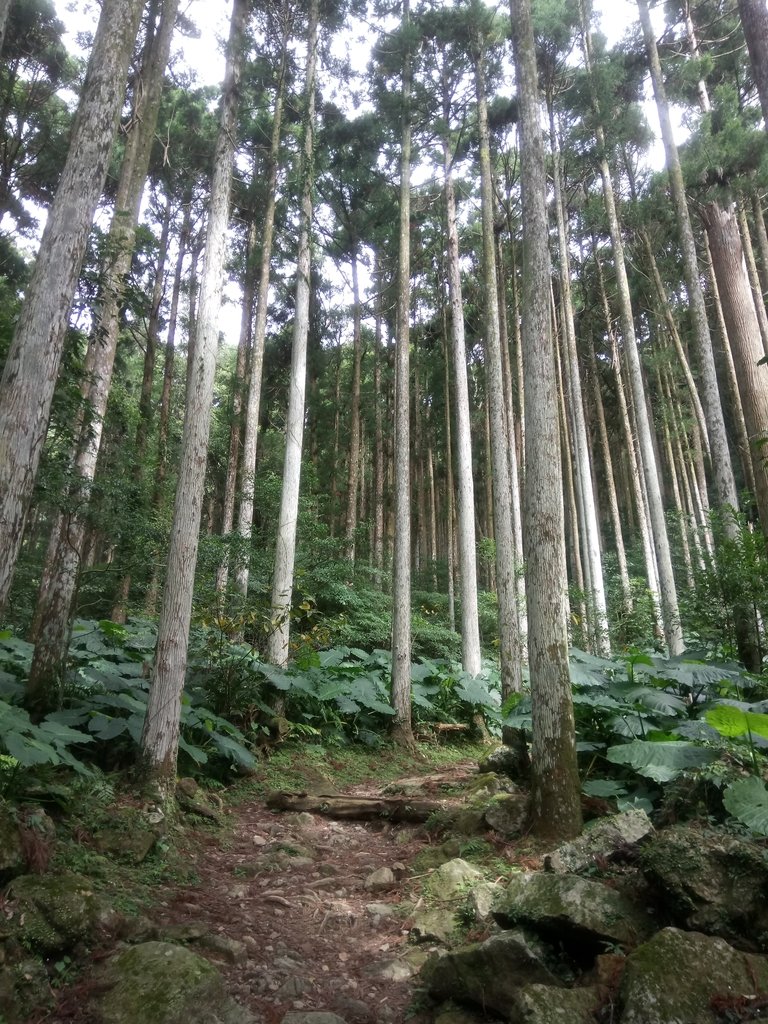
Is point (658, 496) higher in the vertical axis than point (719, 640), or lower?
higher

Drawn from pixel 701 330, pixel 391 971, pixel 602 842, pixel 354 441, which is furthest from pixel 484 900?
pixel 354 441

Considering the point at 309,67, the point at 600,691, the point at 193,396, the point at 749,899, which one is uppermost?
the point at 309,67

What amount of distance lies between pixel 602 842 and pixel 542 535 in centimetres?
223

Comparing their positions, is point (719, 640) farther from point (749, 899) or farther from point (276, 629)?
point (276, 629)

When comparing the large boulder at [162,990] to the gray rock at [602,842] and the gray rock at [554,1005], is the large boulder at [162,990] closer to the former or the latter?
the gray rock at [554,1005]

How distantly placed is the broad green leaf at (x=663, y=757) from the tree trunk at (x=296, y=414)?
5.26 metres

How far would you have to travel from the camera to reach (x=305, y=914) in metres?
3.97

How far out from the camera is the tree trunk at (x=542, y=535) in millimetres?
4406

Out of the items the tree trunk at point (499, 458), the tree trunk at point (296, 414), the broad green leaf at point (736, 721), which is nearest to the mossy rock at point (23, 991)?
the broad green leaf at point (736, 721)

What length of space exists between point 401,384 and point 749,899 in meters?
8.35

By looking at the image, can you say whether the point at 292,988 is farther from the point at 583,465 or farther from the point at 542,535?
the point at 583,465

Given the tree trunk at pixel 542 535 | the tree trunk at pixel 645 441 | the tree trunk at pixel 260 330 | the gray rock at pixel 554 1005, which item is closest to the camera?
the gray rock at pixel 554 1005

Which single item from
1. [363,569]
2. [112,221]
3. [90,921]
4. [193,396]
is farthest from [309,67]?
[90,921]

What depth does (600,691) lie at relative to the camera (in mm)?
5879
